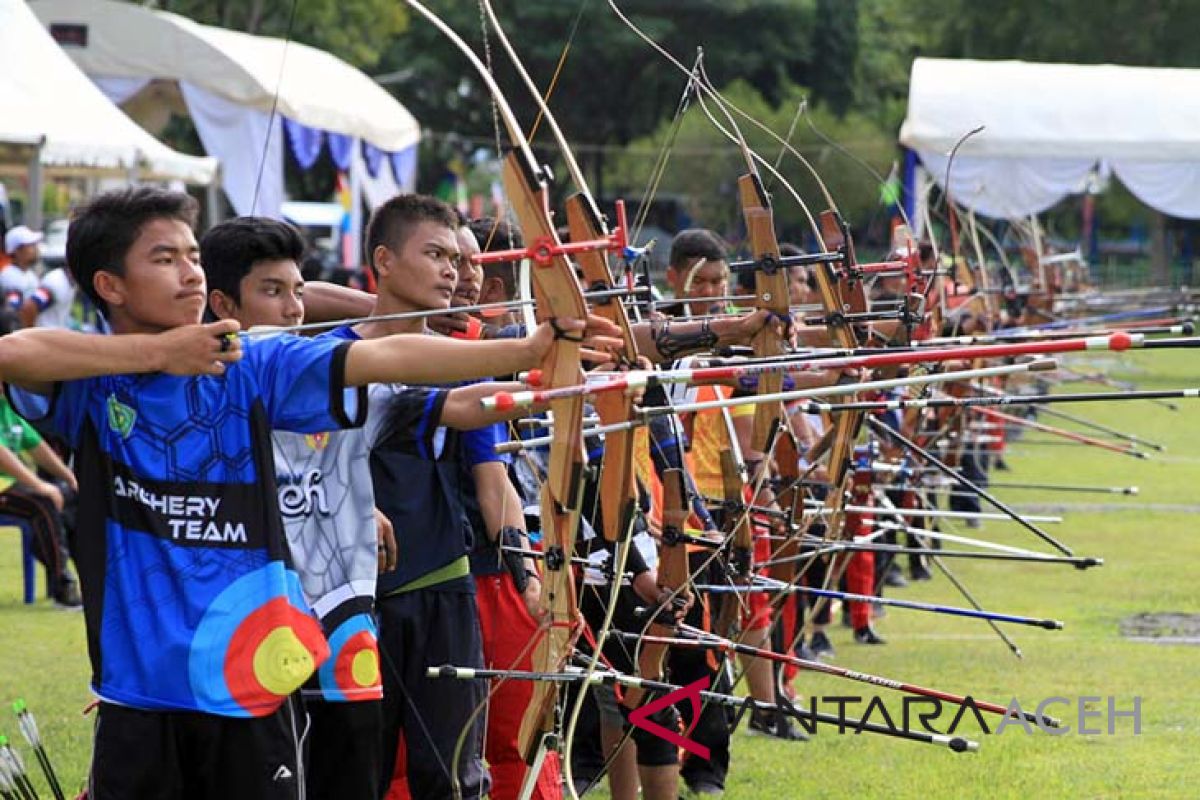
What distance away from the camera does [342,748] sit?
152 inches

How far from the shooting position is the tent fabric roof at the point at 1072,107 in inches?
795

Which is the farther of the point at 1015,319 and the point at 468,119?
the point at 468,119

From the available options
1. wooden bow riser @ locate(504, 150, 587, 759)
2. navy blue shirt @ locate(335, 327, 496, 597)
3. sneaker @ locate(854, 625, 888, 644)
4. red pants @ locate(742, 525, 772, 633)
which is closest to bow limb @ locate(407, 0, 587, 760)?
wooden bow riser @ locate(504, 150, 587, 759)

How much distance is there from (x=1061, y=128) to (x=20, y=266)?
11.8m

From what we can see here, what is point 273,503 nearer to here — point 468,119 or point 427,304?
point 427,304

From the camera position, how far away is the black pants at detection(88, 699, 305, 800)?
3.28m

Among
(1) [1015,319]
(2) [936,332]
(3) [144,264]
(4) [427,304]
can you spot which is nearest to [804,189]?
(1) [1015,319]

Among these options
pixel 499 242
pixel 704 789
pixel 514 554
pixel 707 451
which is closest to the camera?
pixel 514 554

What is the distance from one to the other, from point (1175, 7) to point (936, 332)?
106 ft

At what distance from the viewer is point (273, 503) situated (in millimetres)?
3322

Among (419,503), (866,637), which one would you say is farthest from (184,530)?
(866,637)

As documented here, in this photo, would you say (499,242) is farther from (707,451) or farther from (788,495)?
(788,495)

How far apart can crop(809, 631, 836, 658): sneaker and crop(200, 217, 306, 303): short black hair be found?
4809 mm

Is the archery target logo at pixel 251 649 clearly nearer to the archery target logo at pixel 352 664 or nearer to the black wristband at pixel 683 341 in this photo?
the archery target logo at pixel 352 664
